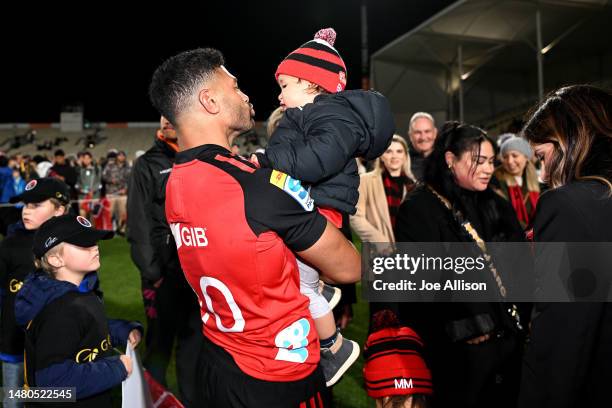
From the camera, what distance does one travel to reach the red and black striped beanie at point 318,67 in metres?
2.27

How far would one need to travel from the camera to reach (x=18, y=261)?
3189 mm

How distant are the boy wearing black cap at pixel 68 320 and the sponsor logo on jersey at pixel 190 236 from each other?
981 millimetres

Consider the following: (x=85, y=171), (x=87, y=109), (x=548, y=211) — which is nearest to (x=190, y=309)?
(x=548, y=211)

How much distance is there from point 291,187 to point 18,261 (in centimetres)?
244

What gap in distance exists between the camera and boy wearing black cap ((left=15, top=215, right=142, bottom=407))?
2.26 m

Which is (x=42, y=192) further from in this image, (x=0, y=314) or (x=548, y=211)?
(x=548, y=211)

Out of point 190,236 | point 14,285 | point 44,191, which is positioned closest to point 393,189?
point 44,191

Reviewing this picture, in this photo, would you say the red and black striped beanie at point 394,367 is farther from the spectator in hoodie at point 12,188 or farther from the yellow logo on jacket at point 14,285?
the spectator in hoodie at point 12,188

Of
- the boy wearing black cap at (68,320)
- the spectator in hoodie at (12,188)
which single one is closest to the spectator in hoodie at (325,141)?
the boy wearing black cap at (68,320)

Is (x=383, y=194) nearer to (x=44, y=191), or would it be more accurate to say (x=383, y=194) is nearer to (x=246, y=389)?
(x=44, y=191)

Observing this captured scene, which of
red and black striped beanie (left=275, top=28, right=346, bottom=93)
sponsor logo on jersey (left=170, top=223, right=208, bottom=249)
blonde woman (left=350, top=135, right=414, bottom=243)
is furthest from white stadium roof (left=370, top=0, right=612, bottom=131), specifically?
sponsor logo on jersey (left=170, top=223, right=208, bottom=249)

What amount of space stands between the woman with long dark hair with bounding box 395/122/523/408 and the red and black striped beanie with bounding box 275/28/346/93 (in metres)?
1.01

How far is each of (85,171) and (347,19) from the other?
104 feet

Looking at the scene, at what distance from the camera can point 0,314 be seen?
325 cm
